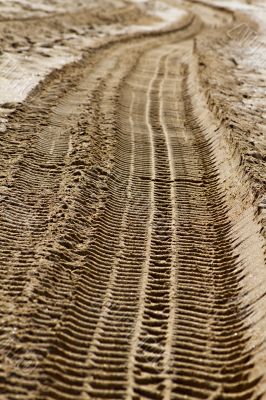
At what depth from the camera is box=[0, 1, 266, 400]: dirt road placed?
4.45 metres

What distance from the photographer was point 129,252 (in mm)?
6184

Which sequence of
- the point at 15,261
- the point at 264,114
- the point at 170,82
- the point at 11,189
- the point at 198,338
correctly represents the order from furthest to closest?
the point at 170,82, the point at 264,114, the point at 11,189, the point at 15,261, the point at 198,338

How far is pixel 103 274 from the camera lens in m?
5.70

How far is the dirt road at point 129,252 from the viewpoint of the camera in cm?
445

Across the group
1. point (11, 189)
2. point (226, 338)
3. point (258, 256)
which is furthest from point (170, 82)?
point (226, 338)

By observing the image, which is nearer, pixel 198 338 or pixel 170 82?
pixel 198 338

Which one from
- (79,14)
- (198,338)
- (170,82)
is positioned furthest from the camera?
(79,14)

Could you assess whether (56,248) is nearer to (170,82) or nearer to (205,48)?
(170,82)

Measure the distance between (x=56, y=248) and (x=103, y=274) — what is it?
1.98ft

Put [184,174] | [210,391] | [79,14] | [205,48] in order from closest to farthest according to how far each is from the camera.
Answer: [210,391]
[184,174]
[205,48]
[79,14]

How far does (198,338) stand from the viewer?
4930mm

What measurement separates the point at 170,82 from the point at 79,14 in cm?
1001

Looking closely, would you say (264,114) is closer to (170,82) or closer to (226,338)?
(170,82)

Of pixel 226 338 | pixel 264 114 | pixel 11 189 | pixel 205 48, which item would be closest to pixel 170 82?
pixel 264 114
